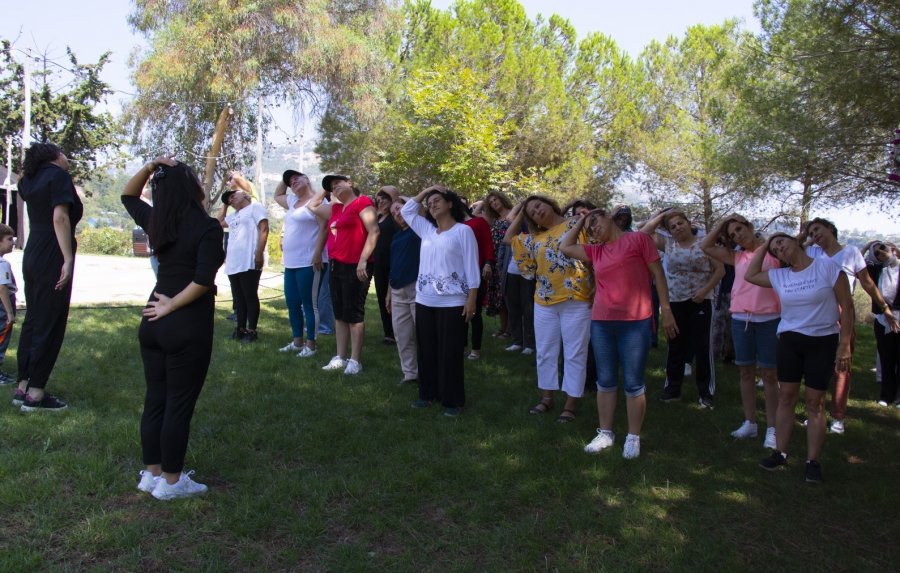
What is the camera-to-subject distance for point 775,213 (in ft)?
71.6

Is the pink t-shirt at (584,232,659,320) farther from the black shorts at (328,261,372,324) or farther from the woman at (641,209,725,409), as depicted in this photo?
the black shorts at (328,261,372,324)

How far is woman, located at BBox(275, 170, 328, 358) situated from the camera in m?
7.71

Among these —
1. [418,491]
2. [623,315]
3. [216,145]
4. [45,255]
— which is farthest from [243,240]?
[216,145]

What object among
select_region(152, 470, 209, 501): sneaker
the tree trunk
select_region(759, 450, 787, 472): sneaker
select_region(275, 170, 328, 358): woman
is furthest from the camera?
the tree trunk

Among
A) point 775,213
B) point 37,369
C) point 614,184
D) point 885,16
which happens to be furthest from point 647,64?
point 37,369

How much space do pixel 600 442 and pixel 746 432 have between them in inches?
53.6

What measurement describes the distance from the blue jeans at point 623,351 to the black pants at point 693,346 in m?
1.64

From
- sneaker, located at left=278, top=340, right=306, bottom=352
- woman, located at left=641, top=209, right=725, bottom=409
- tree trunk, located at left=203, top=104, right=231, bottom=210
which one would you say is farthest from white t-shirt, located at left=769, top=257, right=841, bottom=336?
tree trunk, located at left=203, top=104, right=231, bottom=210

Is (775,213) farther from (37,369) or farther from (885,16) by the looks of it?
(37,369)

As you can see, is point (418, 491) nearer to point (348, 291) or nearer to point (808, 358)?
point (808, 358)

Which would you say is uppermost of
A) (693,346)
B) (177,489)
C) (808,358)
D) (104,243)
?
(808,358)

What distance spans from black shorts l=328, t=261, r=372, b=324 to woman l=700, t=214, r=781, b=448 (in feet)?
10.7

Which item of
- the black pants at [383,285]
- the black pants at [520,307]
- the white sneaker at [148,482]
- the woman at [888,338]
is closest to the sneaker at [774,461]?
the woman at [888,338]

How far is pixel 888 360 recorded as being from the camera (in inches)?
269
